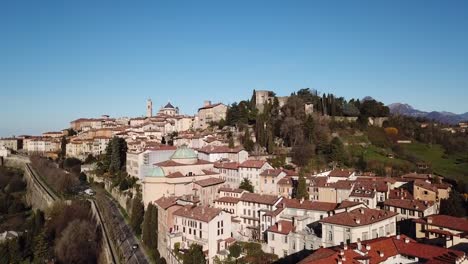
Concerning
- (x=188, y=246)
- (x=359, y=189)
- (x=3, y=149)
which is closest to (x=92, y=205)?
(x=188, y=246)

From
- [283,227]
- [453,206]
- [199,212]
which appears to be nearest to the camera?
[283,227]

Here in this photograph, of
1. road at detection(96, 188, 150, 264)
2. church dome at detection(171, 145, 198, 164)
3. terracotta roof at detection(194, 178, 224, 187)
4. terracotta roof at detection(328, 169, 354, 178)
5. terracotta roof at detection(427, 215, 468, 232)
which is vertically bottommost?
road at detection(96, 188, 150, 264)

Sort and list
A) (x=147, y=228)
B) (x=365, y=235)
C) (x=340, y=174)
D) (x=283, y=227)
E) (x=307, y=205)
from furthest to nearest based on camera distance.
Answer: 1. (x=340, y=174)
2. (x=147, y=228)
3. (x=307, y=205)
4. (x=283, y=227)
5. (x=365, y=235)

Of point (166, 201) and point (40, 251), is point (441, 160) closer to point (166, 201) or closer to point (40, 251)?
point (166, 201)

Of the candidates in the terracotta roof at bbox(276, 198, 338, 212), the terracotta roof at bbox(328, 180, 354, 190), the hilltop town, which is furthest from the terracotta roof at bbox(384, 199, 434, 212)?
the terracotta roof at bbox(276, 198, 338, 212)

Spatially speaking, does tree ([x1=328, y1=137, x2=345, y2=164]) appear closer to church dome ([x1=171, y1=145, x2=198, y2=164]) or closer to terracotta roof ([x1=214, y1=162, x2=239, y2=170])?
terracotta roof ([x1=214, y1=162, x2=239, y2=170])

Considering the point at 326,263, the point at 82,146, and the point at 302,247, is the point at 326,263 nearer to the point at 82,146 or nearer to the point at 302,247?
the point at 302,247

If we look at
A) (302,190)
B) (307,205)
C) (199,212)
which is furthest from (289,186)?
(199,212)

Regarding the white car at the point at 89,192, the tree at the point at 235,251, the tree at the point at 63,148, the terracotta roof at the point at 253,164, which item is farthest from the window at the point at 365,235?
the tree at the point at 63,148
